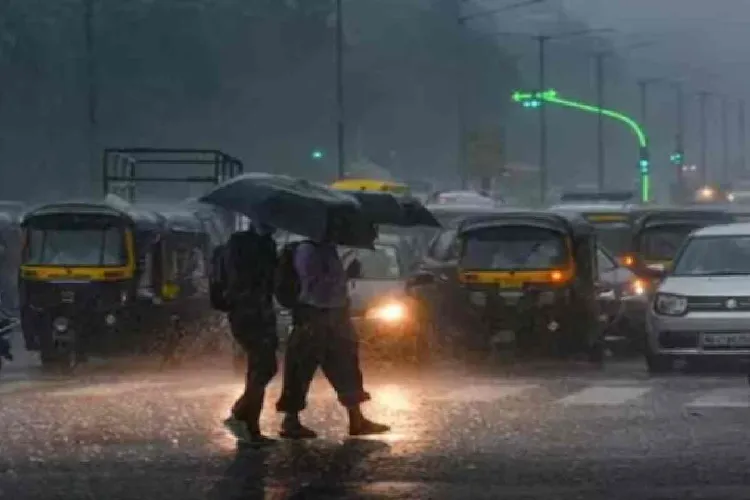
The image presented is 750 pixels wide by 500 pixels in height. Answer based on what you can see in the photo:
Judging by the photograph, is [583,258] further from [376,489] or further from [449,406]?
[376,489]

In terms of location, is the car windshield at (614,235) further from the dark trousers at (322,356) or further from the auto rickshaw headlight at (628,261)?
the dark trousers at (322,356)

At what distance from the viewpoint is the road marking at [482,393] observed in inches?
669

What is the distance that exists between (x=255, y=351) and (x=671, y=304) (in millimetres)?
7805

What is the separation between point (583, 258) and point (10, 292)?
48.1 feet

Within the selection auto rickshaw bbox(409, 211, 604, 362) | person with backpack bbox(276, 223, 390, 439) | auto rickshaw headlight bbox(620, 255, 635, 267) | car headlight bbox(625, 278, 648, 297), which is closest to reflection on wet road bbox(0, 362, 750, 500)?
person with backpack bbox(276, 223, 390, 439)

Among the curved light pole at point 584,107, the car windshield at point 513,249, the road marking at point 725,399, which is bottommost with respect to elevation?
the road marking at point 725,399

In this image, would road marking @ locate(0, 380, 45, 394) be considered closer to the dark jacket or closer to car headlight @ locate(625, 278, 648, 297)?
the dark jacket

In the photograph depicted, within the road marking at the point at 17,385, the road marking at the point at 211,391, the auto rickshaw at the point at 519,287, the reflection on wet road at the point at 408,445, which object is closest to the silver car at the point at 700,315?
the reflection on wet road at the point at 408,445

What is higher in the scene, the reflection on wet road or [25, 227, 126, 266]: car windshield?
[25, 227, 126, 266]: car windshield

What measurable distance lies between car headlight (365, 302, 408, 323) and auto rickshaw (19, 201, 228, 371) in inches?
112

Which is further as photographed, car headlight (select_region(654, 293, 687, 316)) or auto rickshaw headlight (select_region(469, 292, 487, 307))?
auto rickshaw headlight (select_region(469, 292, 487, 307))

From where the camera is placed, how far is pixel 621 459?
12.6 m

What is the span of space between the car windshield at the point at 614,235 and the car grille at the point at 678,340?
545 inches

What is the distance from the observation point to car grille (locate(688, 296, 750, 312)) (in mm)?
20031
